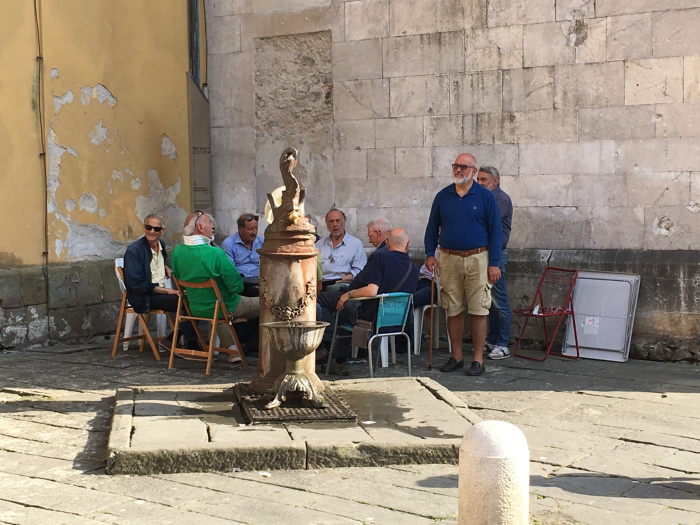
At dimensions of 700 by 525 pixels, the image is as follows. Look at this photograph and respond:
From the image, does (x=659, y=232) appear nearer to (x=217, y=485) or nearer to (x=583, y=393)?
(x=583, y=393)

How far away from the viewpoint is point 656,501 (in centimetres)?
399

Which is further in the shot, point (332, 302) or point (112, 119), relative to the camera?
point (112, 119)

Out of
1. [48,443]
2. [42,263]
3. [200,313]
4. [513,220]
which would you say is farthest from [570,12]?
[48,443]

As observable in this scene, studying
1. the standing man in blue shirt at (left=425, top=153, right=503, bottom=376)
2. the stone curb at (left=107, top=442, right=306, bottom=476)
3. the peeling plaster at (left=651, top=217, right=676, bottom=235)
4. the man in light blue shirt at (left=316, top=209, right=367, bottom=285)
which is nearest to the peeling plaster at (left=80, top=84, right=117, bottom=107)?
the man in light blue shirt at (left=316, top=209, right=367, bottom=285)

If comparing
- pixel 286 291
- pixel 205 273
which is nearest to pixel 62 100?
pixel 205 273

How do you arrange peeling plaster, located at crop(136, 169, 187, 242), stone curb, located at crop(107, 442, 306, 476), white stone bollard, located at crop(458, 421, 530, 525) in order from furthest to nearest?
peeling plaster, located at crop(136, 169, 187, 242)
stone curb, located at crop(107, 442, 306, 476)
white stone bollard, located at crop(458, 421, 530, 525)

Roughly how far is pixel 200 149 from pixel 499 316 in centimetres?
416

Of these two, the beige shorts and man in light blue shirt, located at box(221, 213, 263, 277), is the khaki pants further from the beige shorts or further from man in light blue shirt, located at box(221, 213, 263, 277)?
the beige shorts

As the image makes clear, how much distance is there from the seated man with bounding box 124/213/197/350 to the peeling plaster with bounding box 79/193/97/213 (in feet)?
3.90

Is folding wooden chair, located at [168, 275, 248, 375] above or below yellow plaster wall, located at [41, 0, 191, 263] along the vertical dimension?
below

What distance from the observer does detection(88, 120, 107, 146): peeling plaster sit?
354 inches

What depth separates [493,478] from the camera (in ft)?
9.98

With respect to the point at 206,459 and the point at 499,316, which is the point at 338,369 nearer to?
the point at 499,316

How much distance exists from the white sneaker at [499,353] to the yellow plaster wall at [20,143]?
440 cm
